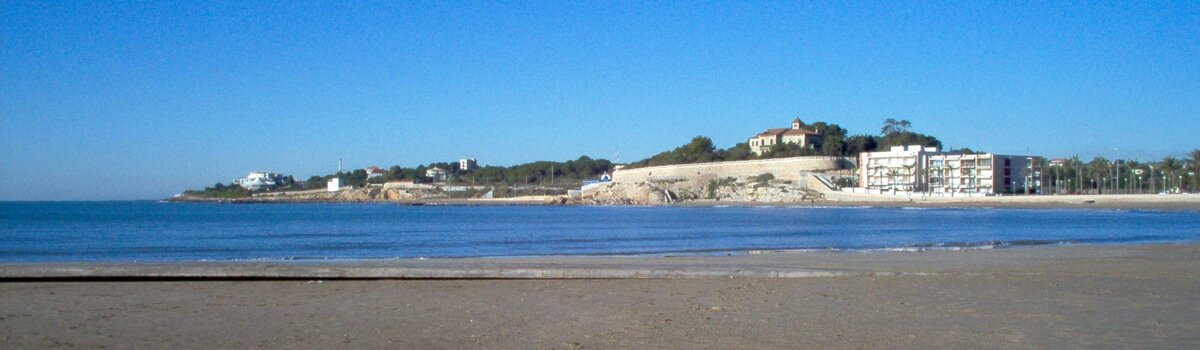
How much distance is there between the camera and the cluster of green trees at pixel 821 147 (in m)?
129

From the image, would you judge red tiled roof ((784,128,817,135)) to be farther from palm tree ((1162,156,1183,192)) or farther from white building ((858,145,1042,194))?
palm tree ((1162,156,1183,192))

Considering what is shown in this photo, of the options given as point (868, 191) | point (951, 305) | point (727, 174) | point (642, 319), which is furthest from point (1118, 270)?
point (727, 174)

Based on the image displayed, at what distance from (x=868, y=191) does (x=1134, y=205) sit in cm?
3053

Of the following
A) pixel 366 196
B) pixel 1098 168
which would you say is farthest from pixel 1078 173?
pixel 366 196

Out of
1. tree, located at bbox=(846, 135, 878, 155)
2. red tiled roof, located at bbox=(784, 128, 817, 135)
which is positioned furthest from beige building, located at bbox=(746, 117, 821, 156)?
tree, located at bbox=(846, 135, 878, 155)

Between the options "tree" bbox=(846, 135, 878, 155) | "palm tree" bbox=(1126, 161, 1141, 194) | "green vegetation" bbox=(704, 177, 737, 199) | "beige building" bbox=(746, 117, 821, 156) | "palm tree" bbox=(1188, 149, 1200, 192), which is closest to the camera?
"palm tree" bbox=(1188, 149, 1200, 192)

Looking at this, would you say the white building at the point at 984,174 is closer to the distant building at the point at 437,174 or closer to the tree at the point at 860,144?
the tree at the point at 860,144

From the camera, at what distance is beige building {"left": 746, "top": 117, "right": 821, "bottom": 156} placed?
139 metres

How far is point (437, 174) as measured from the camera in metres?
194

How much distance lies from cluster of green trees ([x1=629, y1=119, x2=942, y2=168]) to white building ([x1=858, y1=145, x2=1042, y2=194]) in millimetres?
15472

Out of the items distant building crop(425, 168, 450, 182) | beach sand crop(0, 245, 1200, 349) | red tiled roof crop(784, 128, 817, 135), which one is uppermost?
red tiled roof crop(784, 128, 817, 135)

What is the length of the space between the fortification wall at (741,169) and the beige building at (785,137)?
14.3 metres

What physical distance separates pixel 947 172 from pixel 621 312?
351 ft

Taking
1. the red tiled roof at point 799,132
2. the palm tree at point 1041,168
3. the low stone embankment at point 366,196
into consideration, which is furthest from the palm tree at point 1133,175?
the low stone embankment at point 366,196
